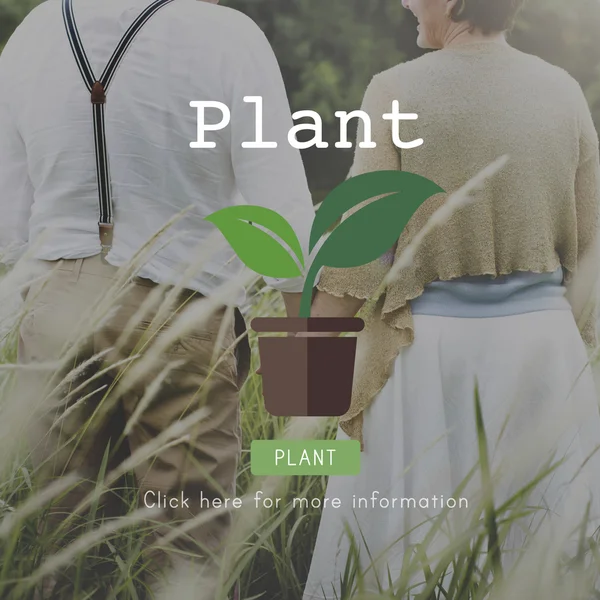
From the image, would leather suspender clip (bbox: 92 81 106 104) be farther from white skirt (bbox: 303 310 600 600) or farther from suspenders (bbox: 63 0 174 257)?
white skirt (bbox: 303 310 600 600)

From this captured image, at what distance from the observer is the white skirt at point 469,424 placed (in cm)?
159

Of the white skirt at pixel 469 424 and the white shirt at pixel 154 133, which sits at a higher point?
the white shirt at pixel 154 133

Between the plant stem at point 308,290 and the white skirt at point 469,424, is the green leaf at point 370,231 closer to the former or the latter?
the plant stem at point 308,290

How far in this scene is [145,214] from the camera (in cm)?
159

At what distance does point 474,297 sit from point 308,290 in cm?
34

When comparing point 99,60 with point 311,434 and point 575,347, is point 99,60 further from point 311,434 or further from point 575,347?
point 575,347

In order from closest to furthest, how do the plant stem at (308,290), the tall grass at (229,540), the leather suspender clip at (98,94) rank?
the tall grass at (229,540)
the leather suspender clip at (98,94)
the plant stem at (308,290)

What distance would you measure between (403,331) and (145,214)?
1.85 ft

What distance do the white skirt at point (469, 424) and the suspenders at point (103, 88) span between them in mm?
640

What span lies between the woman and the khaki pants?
25 cm

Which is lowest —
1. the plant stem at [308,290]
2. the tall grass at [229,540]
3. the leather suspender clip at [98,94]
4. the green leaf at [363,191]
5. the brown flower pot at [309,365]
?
the tall grass at [229,540]

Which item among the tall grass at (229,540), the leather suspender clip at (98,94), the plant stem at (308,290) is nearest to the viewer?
the tall grass at (229,540)

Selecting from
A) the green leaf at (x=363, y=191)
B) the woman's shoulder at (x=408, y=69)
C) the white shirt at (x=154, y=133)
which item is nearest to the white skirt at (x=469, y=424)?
the green leaf at (x=363, y=191)

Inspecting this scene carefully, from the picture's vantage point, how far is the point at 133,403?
162cm
